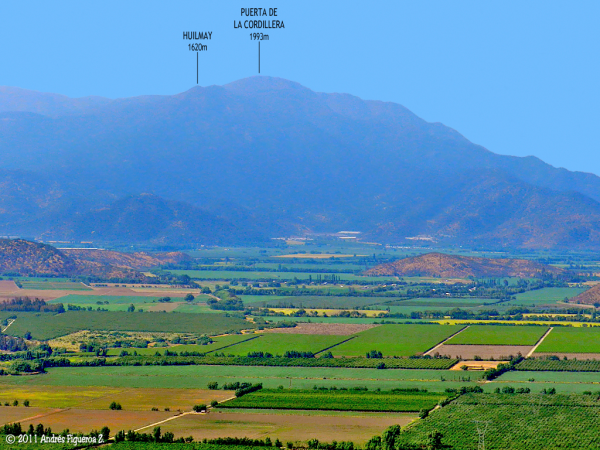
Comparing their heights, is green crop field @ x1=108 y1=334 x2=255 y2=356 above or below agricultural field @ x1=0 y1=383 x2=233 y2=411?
above

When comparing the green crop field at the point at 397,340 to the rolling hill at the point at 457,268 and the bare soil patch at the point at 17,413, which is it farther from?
the rolling hill at the point at 457,268

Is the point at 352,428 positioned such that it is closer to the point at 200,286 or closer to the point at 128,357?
the point at 128,357

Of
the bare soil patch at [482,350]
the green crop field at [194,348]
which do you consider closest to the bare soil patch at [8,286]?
the green crop field at [194,348]

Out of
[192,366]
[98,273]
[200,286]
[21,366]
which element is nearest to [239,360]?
[192,366]

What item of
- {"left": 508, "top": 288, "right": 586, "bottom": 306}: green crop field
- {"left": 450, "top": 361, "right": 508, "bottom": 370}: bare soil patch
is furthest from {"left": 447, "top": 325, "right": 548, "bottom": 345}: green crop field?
{"left": 508, "top": 288, "right": 586, "bottom": 306}: green crop field

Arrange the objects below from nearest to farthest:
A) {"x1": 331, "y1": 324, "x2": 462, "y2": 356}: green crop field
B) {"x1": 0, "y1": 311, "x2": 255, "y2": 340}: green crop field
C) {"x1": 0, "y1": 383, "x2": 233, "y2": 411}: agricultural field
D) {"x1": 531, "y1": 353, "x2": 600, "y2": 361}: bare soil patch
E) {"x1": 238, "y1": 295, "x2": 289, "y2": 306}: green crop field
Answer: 1. {"x1": 0, "y1": 383, "x2": 233, "y2": 411}: agricultural field
2. {"x1": 531, "y1": 353, "x2": 600, "y2": 361}: bare soil patch
3. {"x1": 331, "y1": 324, "x2": 462, "y2": 356}: green crop field
4. {"x1": 0, "y1": 311, "x2": 255, "y2": 340}: green crop field
5. {"x1": 238, "y1": 295, "x2": 289, "y2": 306}: green crop field

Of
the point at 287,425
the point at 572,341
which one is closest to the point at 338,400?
the point at 287,425

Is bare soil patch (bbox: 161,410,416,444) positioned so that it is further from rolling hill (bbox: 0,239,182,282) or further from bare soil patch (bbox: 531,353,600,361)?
rolling hill (bbox: 0,239,182,282)

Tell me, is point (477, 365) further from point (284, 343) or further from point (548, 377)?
point (284, 343)
